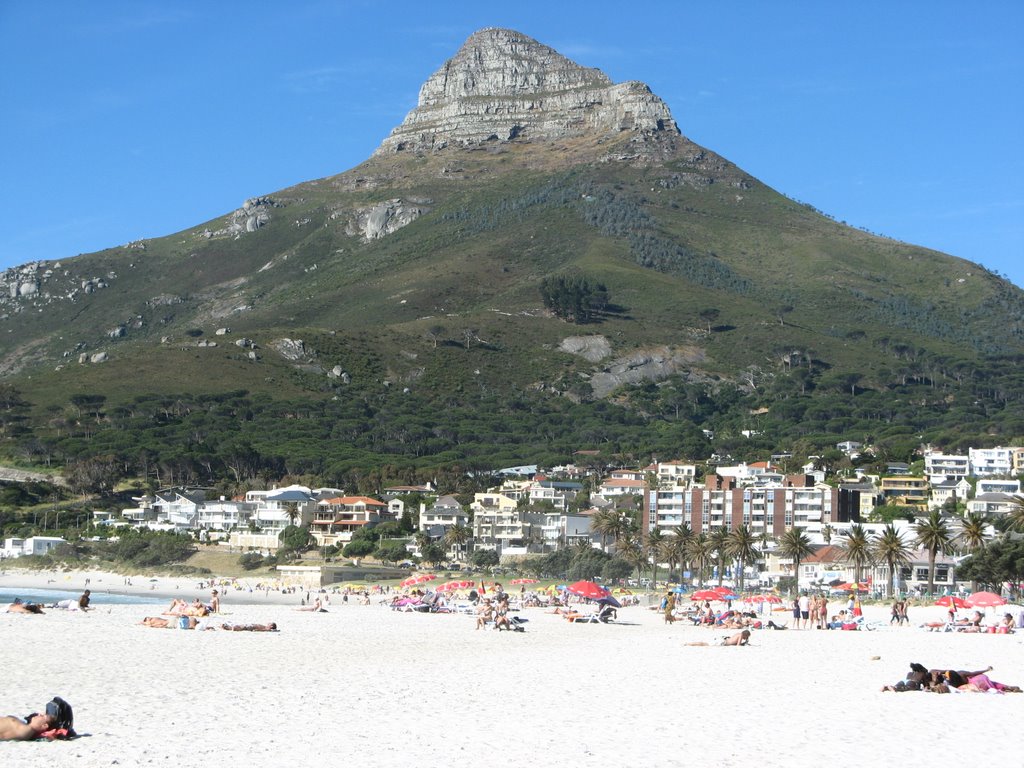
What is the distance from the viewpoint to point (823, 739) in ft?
58.6

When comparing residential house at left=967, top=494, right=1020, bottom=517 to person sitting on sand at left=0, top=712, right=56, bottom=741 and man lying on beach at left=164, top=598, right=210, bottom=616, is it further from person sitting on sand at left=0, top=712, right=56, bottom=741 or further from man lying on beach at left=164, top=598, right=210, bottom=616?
person sitting on sand at left=0, top=712, right=56, bottom=741

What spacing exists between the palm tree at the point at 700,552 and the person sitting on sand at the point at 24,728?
5815 centimetres

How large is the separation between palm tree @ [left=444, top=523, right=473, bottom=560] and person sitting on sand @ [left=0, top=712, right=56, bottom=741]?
258 feet

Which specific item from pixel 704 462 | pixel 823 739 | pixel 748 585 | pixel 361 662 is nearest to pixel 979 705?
pixel 823 739

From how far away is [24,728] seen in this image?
666 inches

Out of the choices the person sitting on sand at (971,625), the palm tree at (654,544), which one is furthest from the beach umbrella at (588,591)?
the palm tree at (654,544)

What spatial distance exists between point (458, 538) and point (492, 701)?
74647 mm

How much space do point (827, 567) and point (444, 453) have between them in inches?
A: 2538

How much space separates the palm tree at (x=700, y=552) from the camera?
72938mm

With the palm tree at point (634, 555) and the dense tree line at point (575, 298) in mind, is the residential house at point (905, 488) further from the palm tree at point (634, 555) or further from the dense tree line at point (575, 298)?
the dense tree line at point (575, 298)

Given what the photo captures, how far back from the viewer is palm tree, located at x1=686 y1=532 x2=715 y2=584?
7294 cm

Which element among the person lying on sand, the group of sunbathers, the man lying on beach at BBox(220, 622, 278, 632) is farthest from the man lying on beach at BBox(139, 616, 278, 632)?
the group of sunbathers

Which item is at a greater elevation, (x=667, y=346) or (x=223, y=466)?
(x=667, y=346)

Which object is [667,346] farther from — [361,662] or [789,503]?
[361,662]
